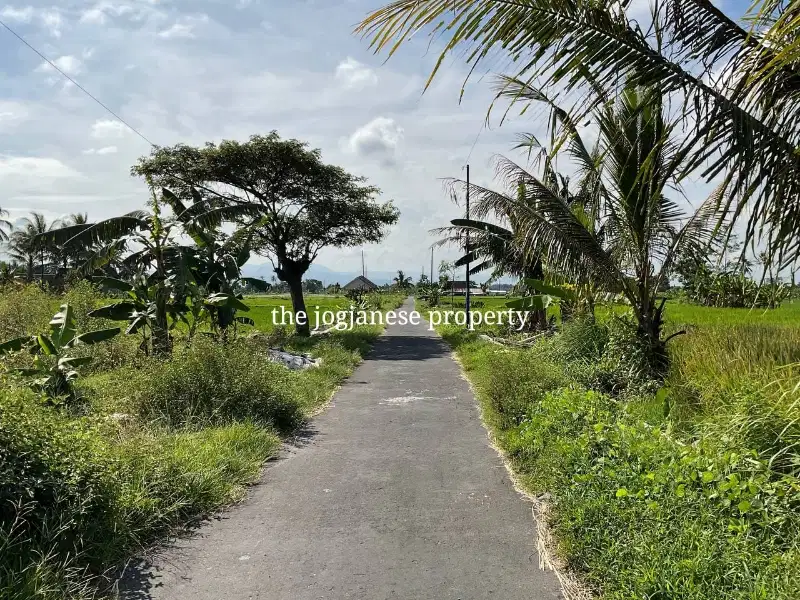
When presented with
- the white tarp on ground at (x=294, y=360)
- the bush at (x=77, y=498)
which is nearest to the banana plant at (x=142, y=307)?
the white tarp on ground at (x=294, y=360)

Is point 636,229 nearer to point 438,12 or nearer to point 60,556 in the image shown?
point 438,12

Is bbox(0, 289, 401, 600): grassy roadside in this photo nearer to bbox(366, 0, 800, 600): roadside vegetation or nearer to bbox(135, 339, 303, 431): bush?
bbox(135, 339, 303, 431): bush

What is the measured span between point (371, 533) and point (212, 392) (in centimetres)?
361

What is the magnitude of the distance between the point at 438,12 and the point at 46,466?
3565 millimetres

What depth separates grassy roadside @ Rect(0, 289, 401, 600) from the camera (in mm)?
3219

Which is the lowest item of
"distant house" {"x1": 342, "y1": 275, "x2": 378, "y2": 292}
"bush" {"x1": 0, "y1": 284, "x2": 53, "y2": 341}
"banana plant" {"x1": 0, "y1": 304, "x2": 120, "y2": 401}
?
"banana plant" {"x1": 0, "y1": 304, "x2": 120, "y2": 401}

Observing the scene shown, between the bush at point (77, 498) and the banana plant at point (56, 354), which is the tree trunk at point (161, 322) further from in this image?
the bush at point (77, 498)

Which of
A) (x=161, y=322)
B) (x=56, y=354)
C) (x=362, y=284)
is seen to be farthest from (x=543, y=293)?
(x=362, y=284)

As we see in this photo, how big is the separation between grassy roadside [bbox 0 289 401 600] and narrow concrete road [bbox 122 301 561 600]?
27 cm

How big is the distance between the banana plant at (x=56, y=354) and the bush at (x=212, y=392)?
151cm

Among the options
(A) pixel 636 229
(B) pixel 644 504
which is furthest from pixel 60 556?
(A) pixel 636 229

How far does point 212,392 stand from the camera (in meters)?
6.86

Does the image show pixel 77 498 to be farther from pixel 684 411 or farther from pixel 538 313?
pixel 538 313

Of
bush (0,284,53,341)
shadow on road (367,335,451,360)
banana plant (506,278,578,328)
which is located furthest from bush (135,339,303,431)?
shadow on road (367,335,451,360)
